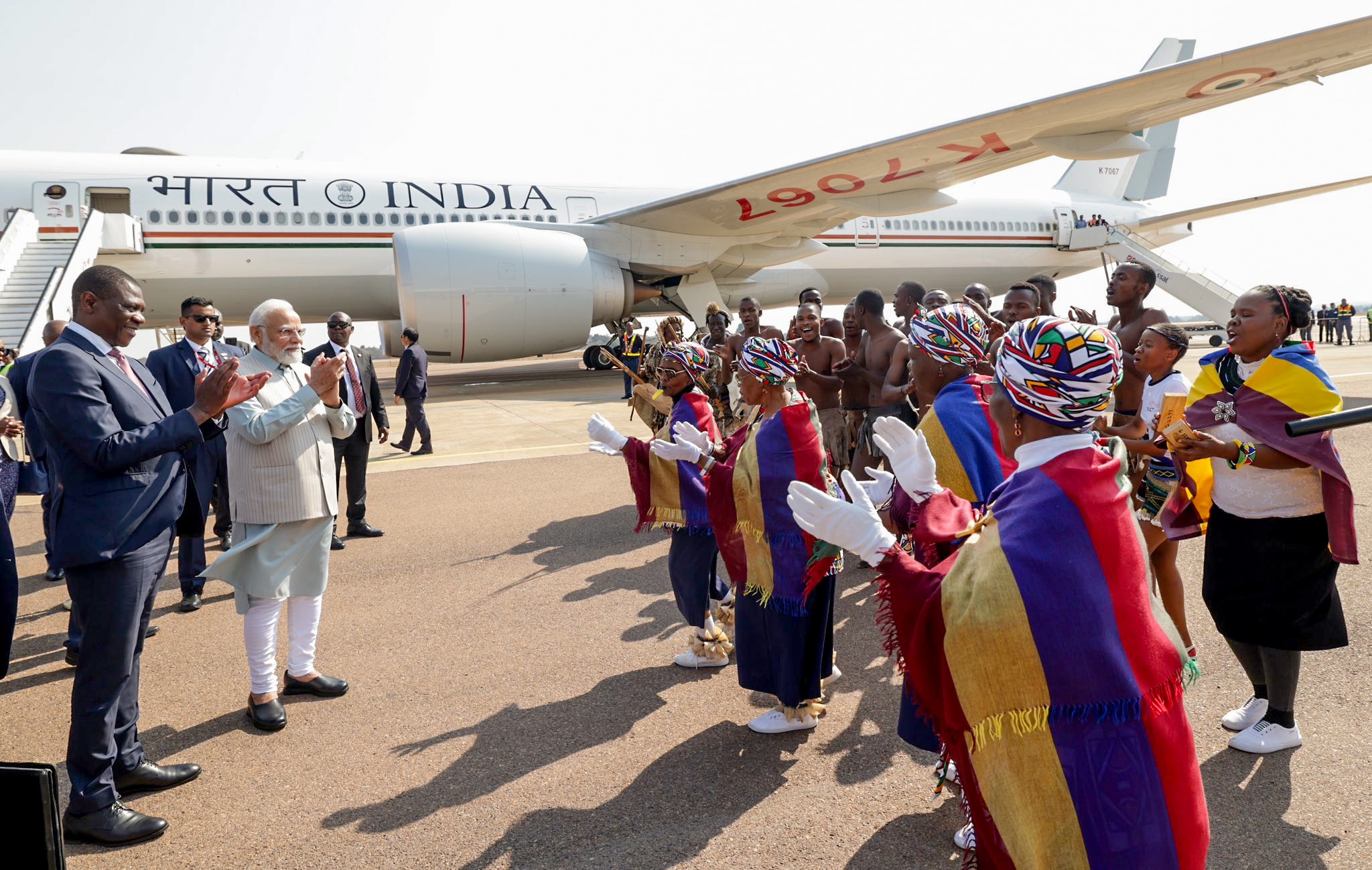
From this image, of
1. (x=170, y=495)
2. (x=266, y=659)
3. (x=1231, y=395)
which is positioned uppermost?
(x=1231, y=395)

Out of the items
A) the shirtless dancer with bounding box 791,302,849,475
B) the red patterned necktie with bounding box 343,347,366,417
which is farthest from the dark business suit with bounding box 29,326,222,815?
the shirtless dancer with bounding box 791,302,849,475

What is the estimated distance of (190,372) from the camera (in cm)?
571

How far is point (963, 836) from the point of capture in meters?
2.76

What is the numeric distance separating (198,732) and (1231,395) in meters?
4.77

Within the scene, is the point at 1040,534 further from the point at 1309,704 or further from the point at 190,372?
the point at 190,372

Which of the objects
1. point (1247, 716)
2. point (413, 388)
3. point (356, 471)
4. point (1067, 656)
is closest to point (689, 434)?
point (1067, 656)

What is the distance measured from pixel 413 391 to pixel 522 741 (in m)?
7.38

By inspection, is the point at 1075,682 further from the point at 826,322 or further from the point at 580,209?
the point at 580,209

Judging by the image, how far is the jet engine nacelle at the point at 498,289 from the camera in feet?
46.7

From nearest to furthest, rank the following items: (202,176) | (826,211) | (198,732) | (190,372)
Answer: (198,732) < (190,372) < (202,176) < (826,211)

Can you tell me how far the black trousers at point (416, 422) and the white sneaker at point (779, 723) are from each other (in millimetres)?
7725

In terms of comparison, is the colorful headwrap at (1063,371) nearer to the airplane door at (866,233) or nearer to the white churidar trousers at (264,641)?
the white churidar trousers at (264,641)

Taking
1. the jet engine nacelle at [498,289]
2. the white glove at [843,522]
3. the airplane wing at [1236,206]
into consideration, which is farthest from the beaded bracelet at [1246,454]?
the airplane wing at [1236,206]

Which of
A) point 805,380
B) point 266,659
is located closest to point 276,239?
point 805,380
